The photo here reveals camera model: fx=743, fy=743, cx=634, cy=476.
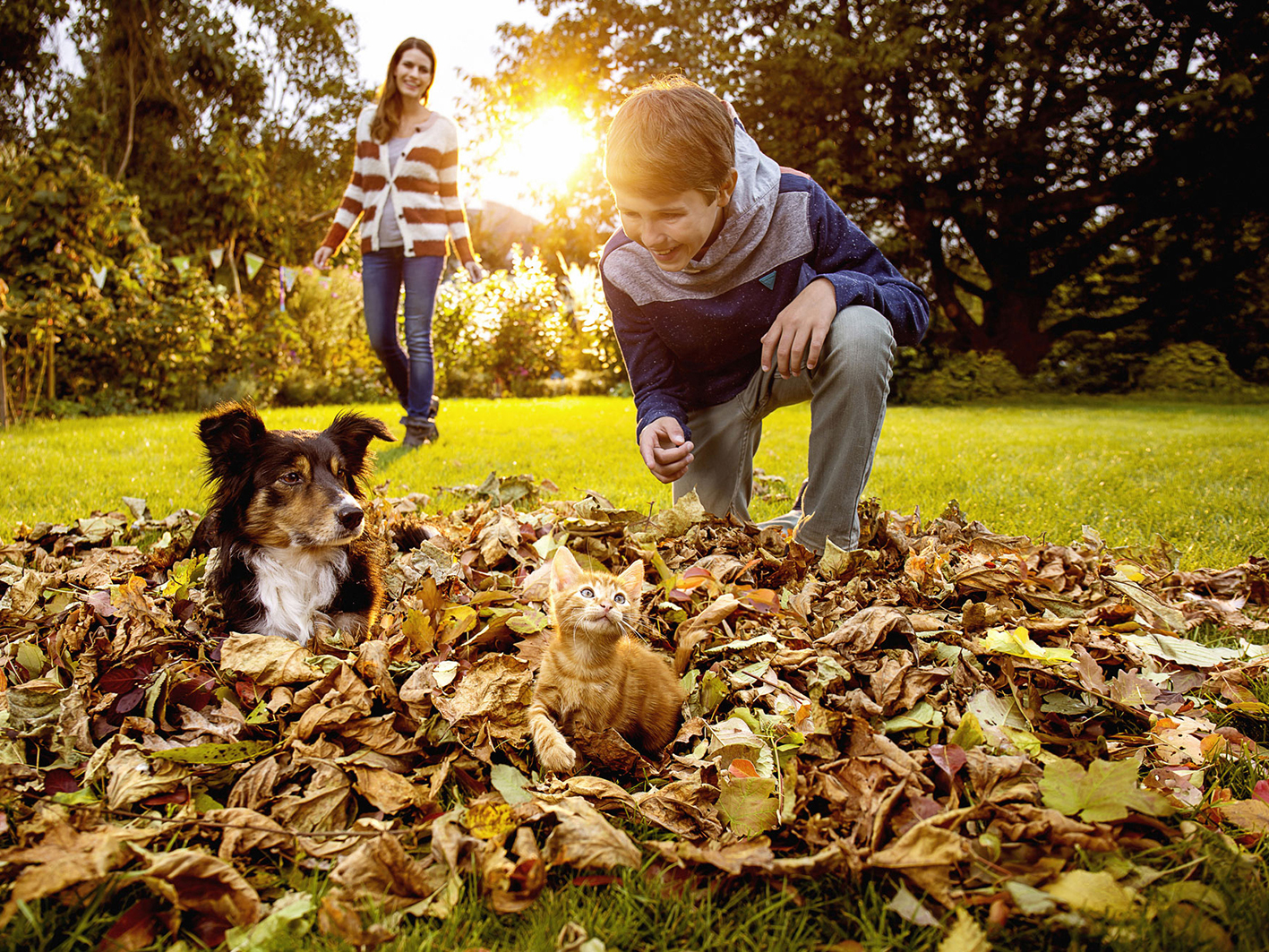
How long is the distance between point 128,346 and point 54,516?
644cm

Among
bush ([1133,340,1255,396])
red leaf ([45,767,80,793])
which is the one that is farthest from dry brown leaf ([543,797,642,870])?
bush ([1133,340,1255,396])

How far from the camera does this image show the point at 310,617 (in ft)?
7.75

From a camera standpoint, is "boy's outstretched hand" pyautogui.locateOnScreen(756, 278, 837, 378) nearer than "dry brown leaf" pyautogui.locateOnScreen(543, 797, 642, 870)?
No

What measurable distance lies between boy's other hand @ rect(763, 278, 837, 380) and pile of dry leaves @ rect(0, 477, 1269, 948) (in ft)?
2.38

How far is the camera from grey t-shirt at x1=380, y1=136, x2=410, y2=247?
578cm

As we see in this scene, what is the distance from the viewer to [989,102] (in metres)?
14.9

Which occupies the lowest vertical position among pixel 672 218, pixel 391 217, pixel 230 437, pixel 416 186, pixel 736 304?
pixel 230 437

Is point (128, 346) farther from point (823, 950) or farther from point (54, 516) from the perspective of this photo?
point (823, 950)

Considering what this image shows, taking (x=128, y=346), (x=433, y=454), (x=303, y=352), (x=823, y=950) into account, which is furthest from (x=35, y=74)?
(x=823, y=950)

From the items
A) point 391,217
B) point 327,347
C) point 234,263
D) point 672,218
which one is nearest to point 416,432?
point 391,217

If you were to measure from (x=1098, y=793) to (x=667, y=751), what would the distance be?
0.93 m

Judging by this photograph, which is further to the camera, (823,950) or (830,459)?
(830,459)

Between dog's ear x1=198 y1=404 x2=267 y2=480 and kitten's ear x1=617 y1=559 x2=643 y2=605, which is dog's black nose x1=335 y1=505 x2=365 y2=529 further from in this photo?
kitten's ear x1=617 y1=559 x2=643 y2=605

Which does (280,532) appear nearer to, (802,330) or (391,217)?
(802,330)
